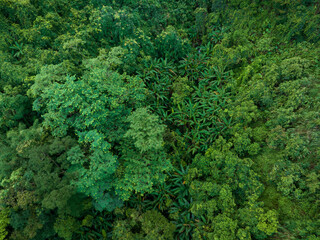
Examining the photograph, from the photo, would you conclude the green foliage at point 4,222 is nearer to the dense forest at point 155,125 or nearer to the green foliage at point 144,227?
the dense forest at point 155,125

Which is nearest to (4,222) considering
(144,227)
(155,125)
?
(144,227)

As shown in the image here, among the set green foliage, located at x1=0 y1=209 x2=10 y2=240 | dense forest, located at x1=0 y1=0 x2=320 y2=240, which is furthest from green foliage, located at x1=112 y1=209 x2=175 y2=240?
green foliage, located at x1=0 y1=209 x2=10 y2=240

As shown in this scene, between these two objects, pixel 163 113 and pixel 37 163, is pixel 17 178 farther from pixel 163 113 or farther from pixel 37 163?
pixel 163 113

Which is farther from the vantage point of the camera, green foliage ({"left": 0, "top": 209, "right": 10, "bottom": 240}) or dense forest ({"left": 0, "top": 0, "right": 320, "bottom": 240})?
dense forest ({"left": 0, "top": 0, "right": 320, "bottom": 240})

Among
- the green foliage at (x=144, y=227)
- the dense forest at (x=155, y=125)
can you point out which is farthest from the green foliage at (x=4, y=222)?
the green foliage at (x=144, y=227)

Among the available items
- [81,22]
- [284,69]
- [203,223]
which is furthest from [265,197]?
[81,22]

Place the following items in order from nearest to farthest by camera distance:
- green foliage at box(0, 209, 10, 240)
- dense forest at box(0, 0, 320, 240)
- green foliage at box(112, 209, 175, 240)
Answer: green foliage at box(0, 209, 10, 240) → dense forest at box(0, 0, 320, 240) → green foliage at box(112, 209, 175, 240)

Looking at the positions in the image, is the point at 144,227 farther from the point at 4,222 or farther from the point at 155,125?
the point at 4,222

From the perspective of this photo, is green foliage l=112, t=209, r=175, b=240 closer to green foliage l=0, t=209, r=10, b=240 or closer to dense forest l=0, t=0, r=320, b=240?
dense forest l=0, t=0, r=320, b=240

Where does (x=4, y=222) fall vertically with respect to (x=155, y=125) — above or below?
below
